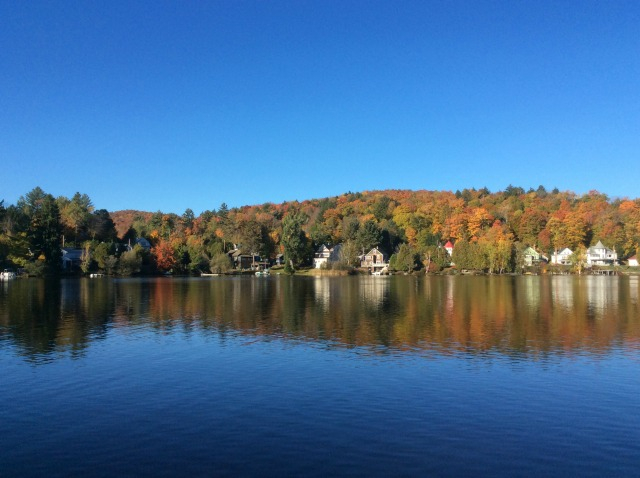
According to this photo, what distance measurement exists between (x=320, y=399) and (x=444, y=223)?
113196mm

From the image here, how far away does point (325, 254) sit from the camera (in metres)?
121

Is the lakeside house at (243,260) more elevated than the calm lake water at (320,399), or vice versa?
the lakeside house at (243,260)

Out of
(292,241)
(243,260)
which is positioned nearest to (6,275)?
(243,260)

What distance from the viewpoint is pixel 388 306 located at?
126 ft

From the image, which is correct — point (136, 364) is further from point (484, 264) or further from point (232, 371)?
point (484, 264)

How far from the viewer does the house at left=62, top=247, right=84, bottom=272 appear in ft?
325

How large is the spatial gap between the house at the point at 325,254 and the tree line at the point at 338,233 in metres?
2.48

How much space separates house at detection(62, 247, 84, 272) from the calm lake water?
3012 inches

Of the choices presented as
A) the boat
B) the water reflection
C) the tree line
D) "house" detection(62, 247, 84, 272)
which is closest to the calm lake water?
the water reflection

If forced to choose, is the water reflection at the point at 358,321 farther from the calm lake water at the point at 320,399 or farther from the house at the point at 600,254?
the house at the point at 600,254

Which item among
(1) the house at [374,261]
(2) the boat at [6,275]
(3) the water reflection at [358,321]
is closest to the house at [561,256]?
(1) the house at [374,261]

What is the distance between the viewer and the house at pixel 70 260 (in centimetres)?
9894

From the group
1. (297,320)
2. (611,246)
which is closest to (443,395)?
(297,320)

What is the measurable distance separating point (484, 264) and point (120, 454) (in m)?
99.1
